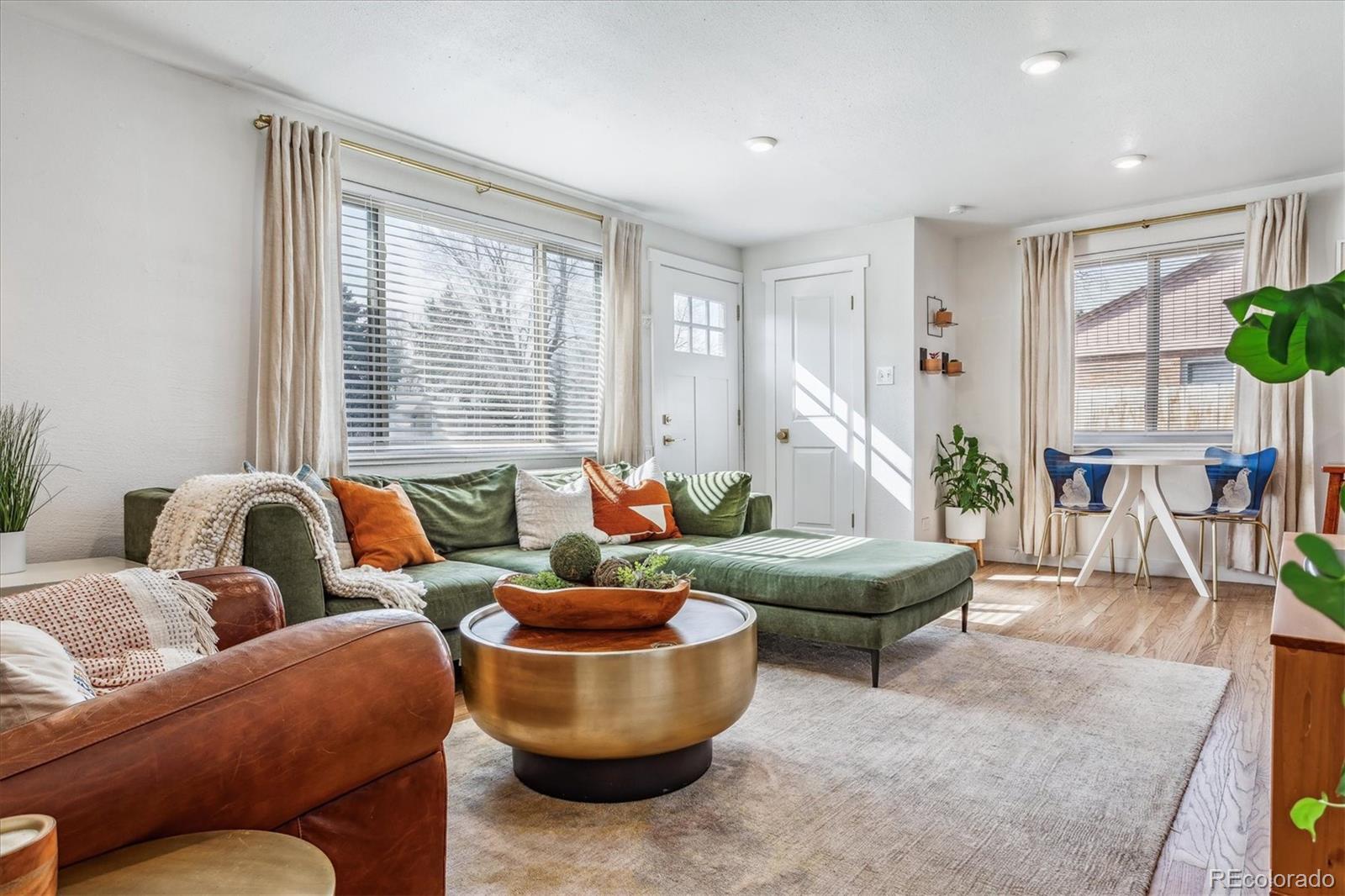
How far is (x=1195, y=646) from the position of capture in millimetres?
3396

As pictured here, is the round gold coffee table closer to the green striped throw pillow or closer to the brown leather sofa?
the brown leather sofa

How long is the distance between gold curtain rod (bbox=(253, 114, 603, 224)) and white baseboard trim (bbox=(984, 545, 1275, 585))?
3750 mm

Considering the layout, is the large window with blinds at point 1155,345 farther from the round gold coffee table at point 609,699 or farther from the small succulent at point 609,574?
the small succulent at point 609,574

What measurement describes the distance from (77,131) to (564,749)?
9.14 feet

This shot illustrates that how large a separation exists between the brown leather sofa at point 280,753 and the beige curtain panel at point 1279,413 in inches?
202

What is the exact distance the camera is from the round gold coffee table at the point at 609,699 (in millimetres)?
1796

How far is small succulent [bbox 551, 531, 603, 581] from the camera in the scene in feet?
6.95

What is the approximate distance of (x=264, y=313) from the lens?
10.4 feet

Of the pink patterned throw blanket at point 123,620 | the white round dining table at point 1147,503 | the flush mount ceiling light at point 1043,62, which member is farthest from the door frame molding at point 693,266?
the pink patterned throw blanket at point 123,620

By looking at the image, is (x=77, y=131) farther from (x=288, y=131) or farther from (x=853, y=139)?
(x=853, y=139)

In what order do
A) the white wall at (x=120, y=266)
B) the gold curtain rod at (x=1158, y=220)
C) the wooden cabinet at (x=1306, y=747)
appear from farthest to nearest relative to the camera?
the gold curtain rod at (x=1158, y=220), the white wall at (x=120, y=266), the wooden cabinet at (x=1306, y=747)

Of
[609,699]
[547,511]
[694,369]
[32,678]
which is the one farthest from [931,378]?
[32,678]

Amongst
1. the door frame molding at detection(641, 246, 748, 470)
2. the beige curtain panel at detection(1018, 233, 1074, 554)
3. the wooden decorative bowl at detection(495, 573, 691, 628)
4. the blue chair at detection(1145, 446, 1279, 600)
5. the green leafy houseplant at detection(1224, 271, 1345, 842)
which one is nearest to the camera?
the green leafy houseplant at detection(1224, 271, 1345, 842)

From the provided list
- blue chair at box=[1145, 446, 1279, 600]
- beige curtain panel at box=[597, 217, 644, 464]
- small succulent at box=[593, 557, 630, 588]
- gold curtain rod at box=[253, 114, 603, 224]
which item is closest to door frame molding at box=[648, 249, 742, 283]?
beige curtain panel at box=[597, 217, 644, 464]
